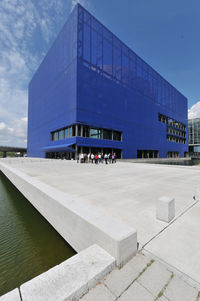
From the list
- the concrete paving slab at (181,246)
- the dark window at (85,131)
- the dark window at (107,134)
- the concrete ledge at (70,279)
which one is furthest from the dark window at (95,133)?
the concrete ledge at (70,279)

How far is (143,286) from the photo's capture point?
1801 mm

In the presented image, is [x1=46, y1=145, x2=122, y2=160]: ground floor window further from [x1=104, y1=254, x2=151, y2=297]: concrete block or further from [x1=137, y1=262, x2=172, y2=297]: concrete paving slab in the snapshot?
[x1=137, y1=262, x2=172, y2=297]: concrete paving slab

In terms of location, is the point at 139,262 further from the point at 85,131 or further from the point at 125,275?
the point at 85,131

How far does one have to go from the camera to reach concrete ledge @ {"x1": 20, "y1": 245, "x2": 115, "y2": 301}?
5.01ft

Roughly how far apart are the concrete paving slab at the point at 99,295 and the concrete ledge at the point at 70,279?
5cm

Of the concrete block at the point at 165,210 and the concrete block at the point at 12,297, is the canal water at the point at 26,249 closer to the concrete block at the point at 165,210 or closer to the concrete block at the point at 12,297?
the concrete block at the point at 12,297

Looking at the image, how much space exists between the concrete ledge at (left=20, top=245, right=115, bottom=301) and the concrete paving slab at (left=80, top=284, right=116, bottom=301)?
0.05 metres

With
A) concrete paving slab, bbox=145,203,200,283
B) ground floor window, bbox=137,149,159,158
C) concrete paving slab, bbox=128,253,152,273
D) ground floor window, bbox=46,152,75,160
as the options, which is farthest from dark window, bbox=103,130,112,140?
concrete paving slab, bbox=128,253,152,273

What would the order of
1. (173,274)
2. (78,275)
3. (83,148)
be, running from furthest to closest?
(83,148) → (173,274) → (78,275)

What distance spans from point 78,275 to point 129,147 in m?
34.8

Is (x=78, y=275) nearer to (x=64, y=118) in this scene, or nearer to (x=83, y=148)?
(x=83, y=148)

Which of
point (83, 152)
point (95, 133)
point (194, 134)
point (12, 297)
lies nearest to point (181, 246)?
point (12, 297)

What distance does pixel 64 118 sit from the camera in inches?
1172

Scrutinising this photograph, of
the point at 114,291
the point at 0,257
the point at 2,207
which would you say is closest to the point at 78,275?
the point at 114,291
